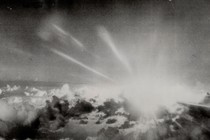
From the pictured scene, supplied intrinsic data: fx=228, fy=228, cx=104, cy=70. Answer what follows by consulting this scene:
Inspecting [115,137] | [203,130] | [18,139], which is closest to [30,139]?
[18,139]

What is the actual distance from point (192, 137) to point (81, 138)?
3538 inches

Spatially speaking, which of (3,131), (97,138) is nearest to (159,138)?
(97,138)

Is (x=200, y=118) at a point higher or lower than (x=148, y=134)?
higher

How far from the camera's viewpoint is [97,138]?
639 feet

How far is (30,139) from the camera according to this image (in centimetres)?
19675

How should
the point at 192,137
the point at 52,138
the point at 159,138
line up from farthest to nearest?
the point at 52,138
the point at 159,138
the point at 192,137

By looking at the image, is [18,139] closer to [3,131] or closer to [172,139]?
[3,131]

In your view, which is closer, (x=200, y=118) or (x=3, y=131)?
(x=200, y=118)

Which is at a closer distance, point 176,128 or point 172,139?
point 172,139

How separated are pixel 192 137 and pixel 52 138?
11394cm

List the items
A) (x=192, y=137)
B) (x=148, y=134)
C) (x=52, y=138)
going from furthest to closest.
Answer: (x=52, y=138) < (x=148, y=134) < (x=192, y=137)

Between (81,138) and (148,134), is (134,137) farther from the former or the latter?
(81,138)

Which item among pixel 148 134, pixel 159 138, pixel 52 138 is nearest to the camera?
pixel 159 138

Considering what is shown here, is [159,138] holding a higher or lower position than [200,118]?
lower
